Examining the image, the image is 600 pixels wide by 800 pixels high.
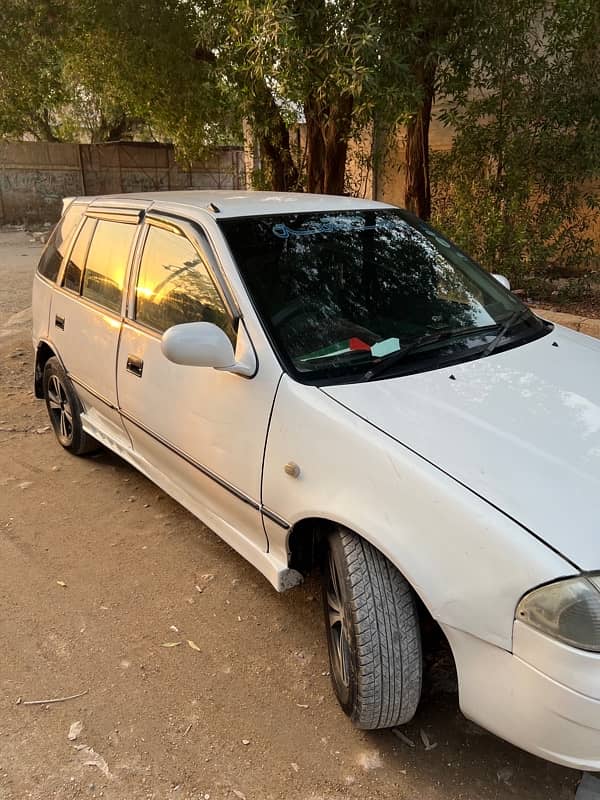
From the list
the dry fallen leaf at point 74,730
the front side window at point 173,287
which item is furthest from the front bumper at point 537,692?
the front side window at point 173,287

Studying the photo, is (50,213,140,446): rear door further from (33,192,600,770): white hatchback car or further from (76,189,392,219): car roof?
(76,189,392,219): car roof

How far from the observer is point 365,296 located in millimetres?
2869

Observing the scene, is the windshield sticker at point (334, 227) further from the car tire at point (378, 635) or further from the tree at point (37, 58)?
the tree at point (37, 58)

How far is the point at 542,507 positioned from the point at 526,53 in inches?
228

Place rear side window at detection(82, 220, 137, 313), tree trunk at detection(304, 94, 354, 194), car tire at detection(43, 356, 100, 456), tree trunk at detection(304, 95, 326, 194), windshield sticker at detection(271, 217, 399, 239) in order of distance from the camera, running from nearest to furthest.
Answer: windshield sticker at detection(271, 217, 399, 239) < rear side window at detection(82, 220, 137, 313) < car tire at detection(43, 356, 100, 456) < tree trunk at detection(304, 94, 354, 194) < tree trunk at detection(304, 95, 326, 194)

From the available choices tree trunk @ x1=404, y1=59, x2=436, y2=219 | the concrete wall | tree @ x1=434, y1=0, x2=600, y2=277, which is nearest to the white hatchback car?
tree @ x1=434, y1=0, x2=600, y2=277

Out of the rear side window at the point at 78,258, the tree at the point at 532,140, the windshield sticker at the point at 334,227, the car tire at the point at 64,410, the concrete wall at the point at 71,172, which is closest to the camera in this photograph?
the windshield sticker at the point at 334,227

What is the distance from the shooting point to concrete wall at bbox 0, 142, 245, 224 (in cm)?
2056

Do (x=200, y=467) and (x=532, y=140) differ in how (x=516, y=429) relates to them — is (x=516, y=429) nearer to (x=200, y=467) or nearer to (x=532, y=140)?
(x=200, y=467)

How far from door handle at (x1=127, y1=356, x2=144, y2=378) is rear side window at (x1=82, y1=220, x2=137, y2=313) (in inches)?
13.2

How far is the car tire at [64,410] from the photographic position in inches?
169

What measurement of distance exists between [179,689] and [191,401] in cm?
118

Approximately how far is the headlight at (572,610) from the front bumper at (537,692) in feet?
0.09

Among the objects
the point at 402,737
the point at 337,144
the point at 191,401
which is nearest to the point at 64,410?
the point at 191,401
